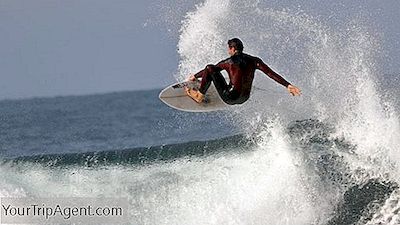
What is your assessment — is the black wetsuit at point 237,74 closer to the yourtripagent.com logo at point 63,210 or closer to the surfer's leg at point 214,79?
the surfer's leg at point 214,79

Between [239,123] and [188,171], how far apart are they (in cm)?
264

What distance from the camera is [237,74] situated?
13586mm

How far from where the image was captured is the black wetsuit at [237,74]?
13562mm

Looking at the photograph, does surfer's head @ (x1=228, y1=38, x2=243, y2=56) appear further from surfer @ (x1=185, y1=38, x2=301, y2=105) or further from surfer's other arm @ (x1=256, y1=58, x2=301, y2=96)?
surfer's other arm @ (x1=256, y1=58, x2=301, y2=96)

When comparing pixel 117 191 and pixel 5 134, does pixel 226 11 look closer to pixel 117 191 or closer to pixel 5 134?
pixel 117 191

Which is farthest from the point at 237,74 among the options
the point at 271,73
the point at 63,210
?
the point at 63,210

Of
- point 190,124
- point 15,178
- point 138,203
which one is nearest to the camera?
point 138,203

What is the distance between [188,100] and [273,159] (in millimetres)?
1974

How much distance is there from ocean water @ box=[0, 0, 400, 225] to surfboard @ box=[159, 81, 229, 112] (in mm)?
1391

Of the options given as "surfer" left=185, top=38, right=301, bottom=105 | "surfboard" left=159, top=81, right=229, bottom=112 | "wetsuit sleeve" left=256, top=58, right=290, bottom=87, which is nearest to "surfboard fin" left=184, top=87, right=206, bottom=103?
"surfboard" left=159, top=81, right=229, bottom=112

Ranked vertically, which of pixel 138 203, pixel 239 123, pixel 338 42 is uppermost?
pixel 338 42

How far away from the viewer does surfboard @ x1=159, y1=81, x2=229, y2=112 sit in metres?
15.7

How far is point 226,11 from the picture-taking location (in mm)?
19719

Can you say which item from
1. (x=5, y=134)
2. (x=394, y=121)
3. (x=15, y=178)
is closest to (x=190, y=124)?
(x=5, y=134)
